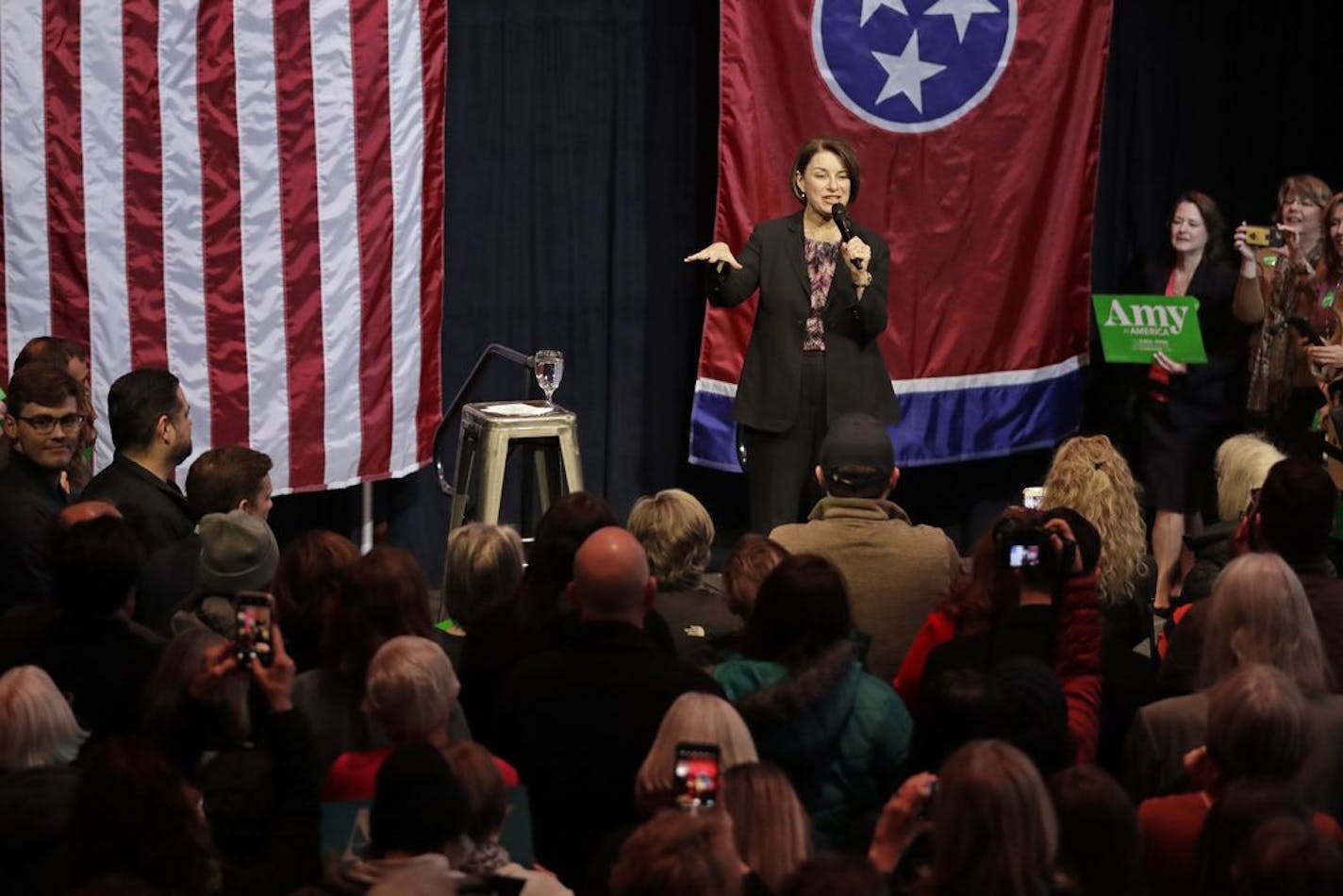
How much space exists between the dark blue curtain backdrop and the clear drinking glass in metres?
0.78

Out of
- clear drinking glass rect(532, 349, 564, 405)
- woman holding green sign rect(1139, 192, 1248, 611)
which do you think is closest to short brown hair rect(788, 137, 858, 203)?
clear drinking glass rect(532, 349, 564, 405)

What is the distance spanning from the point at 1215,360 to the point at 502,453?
2.83 meters

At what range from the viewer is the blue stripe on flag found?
723cm

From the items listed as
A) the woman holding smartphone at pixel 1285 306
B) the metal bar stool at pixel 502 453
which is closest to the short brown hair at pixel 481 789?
the metal bar stool at pixel 502 453

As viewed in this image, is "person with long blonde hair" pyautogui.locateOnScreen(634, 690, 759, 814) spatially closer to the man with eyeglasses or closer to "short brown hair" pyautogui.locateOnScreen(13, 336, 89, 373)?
the man with eyeglasses

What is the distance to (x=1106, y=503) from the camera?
445 cm

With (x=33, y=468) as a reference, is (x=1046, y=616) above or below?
below

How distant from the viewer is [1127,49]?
313 inches

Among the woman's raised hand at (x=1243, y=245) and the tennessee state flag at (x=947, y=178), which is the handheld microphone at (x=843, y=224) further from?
the woman's raised hand at (x=1243, y=245)

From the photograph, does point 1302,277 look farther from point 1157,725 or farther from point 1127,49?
point 1157,725

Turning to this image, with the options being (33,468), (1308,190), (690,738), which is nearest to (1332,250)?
(1308,190)

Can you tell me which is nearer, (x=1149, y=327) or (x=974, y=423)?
(x=1149, y=327)

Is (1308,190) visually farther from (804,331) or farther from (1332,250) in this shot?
(804,331)

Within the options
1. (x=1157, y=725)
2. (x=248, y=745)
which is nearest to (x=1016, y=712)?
(x=1157, y=725)
